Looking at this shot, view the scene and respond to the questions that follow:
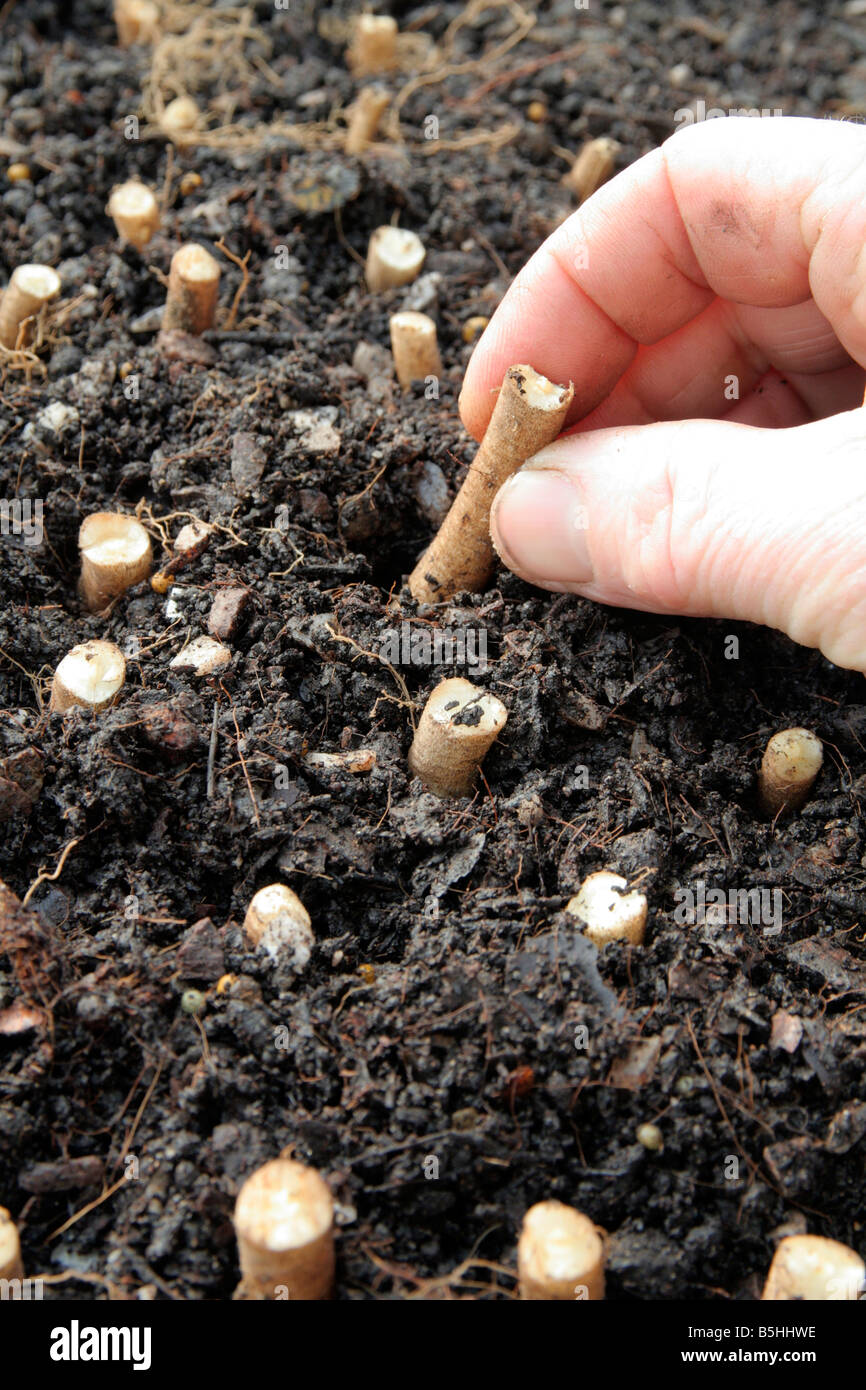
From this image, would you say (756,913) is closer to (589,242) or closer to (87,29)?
(589,242)

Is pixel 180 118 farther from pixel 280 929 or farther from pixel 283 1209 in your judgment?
pixel 283 1209

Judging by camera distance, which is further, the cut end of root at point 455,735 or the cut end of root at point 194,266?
the cut end of root at point 194,266

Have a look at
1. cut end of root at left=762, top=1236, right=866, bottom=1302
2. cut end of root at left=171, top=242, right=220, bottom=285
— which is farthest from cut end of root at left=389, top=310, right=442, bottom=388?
cut end of root at left=762, top=1236, right=866, bottom=1302

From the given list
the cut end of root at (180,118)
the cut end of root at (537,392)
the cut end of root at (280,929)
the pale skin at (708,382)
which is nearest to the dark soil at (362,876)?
the cut end of root at (280,929)

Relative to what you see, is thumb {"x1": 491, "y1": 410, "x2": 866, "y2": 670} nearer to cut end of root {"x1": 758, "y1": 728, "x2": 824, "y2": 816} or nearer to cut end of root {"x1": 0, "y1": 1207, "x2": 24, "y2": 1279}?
cut end of root {"x1": 758, "y1": 728, "x2": 824, "y2": 816}

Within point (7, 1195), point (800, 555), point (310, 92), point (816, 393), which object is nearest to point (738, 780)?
point (800, 555)

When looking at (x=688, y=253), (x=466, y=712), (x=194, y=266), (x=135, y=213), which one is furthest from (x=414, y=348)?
(x=466, y=712)

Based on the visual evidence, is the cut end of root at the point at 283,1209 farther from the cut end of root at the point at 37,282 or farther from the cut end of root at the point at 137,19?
the cut end of root at the point at 137,19
